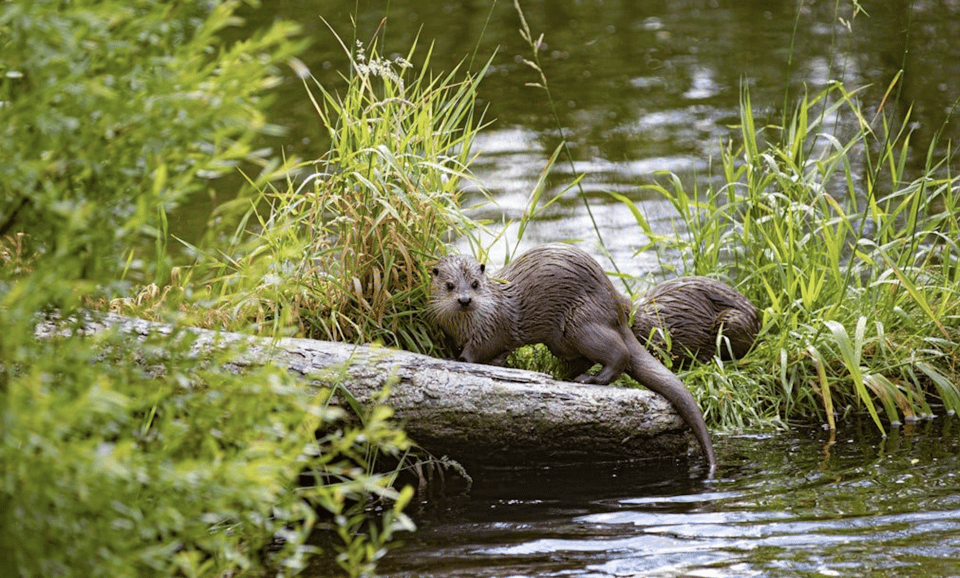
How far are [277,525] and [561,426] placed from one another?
1829 millimetres

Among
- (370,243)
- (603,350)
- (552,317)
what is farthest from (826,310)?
(370,243)

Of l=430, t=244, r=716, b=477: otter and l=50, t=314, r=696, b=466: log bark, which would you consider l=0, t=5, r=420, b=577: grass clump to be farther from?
l=430, t=244, r=716, b=477: otter

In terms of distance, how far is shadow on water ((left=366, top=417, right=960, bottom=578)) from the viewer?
3.34 metres

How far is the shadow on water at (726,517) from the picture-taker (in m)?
3.34

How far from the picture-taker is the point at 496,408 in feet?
13.1

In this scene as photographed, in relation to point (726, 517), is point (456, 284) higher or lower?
higher

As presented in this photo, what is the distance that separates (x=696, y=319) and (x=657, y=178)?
316cm

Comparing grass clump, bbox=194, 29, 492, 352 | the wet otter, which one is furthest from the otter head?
the wet otter

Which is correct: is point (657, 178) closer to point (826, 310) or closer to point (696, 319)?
point (826, 310)

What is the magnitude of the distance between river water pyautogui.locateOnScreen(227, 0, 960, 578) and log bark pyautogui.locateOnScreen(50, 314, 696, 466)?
0.29 feet

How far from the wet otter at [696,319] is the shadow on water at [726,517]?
1.42 feet

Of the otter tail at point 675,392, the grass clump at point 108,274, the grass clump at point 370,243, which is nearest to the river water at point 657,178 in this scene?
the otter tail at point 675,392

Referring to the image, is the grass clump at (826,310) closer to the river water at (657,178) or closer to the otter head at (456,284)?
the river water at (657,178)

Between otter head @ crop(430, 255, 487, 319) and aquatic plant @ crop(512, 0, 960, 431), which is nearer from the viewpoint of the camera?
otter head @ crop(430, 255, 487, 319)
